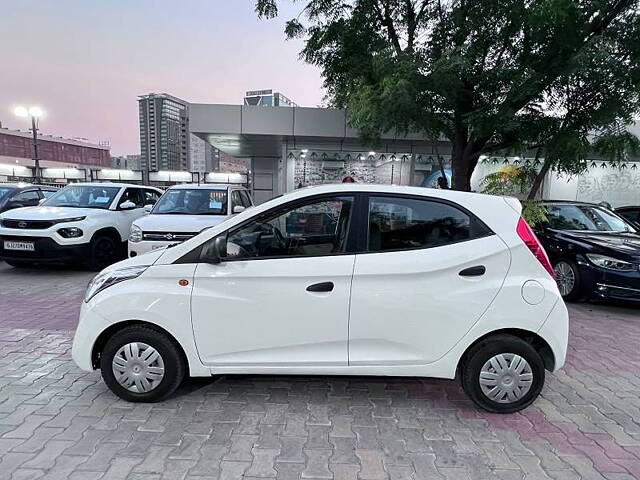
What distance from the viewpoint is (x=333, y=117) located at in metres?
11.3

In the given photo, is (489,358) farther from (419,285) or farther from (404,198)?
(404,198)

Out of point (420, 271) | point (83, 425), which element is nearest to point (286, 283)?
point (420, 271)

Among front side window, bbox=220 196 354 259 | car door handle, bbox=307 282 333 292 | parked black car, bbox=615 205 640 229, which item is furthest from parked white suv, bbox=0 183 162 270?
parked black car, bbox=615 205 640 229

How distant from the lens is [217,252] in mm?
2762

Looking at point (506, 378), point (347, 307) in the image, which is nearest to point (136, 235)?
point (347, 307)

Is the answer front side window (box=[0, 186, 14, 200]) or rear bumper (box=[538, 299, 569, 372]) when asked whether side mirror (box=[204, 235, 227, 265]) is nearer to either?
rear bumper (box=[538, 299, 569, 372])

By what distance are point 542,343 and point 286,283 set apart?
1993mm

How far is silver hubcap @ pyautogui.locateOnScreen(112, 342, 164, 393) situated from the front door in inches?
14.1

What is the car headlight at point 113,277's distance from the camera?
2.86 metres

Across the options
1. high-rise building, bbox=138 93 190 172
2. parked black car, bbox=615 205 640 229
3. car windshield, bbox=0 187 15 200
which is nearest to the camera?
parked black car, bbox=615 205 640 229

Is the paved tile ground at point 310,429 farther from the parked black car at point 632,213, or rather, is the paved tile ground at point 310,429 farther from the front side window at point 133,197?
the parked black car at point 632,213

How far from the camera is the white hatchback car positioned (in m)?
2.74

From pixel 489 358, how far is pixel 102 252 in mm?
7246

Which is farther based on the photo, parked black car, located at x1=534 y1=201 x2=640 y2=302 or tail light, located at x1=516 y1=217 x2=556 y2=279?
parked black car, located at x1=534 y1=201 x2=640 y2=302
